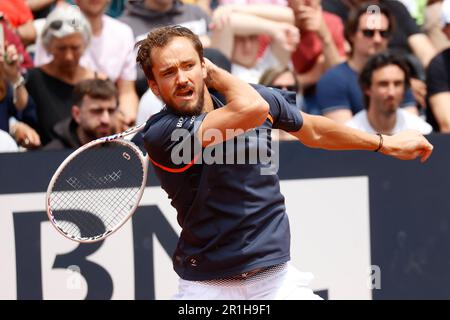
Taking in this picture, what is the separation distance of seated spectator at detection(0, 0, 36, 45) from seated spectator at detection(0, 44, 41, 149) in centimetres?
72

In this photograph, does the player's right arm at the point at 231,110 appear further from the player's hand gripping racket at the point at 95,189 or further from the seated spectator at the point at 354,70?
the seated spectator at the point at 354,70

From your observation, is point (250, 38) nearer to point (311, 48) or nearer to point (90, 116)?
point (311, 48)

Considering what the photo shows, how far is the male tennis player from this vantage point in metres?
4.51

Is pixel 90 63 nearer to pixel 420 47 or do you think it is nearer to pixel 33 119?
pixel 33 119

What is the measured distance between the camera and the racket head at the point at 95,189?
240 inches

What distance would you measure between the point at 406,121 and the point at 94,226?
2.65 metres

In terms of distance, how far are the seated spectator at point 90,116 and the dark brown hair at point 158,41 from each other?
249cm

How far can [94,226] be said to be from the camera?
20.0 ft

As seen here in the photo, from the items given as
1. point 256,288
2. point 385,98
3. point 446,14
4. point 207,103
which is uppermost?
point 446,14

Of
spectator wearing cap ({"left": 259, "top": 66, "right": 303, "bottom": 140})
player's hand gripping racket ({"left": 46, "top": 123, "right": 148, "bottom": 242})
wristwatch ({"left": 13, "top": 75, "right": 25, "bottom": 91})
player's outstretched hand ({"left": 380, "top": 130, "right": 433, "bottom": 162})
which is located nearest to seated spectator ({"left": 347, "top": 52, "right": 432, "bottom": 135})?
spectator wearing cap ({"left": 259, "top": 66, "right": 303, "bottom": 140})

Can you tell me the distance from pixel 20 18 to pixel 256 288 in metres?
4.05

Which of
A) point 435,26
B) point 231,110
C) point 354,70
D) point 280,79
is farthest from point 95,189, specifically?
point 435,26

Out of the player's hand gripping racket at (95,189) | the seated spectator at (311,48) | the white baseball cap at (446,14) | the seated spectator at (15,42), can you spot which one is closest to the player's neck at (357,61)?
the seated spectator at (311,48)

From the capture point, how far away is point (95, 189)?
6363 mm
